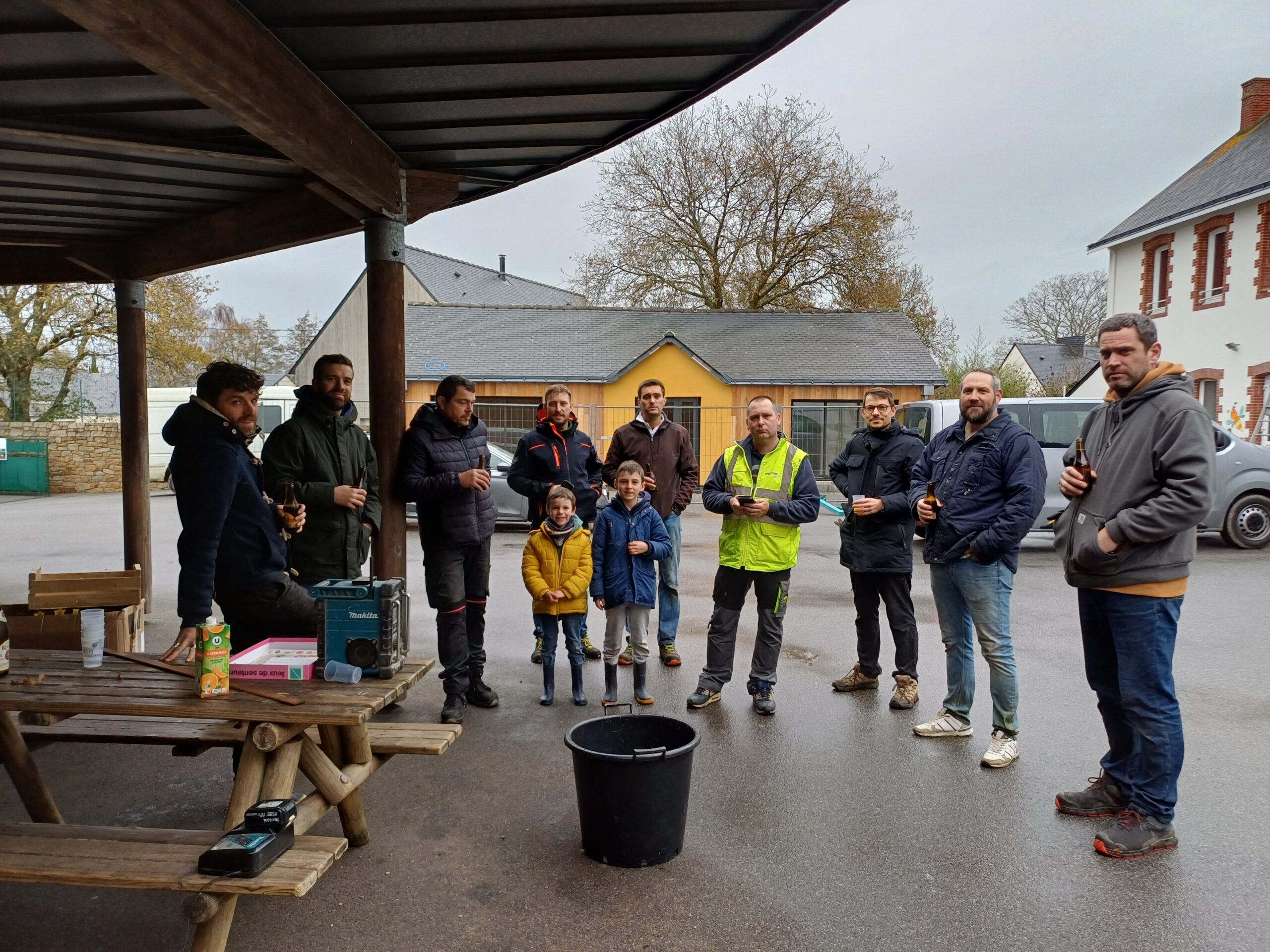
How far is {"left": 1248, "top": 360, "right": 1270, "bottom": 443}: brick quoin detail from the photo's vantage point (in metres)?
20.0

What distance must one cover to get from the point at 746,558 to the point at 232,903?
3.49 m

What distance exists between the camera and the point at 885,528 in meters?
5.59

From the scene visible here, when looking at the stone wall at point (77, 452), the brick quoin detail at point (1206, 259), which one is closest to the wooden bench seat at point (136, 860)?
the brick quoin detail at point (1206, 259)

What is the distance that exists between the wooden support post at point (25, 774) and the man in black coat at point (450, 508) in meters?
2.01

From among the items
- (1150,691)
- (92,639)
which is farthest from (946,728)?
(92,639)

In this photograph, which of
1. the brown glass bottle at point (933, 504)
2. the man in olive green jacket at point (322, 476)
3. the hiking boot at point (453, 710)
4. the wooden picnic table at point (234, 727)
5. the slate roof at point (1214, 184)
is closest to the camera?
the wooden picnic table at point (234, 727)

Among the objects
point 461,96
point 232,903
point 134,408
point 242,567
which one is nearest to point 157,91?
point 461,96

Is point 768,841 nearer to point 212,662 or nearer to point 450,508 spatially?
point 212,662

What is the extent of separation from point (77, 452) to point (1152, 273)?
30.2 m

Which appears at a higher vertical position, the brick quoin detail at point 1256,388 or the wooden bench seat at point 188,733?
the brick quoin detail at point 1256,388

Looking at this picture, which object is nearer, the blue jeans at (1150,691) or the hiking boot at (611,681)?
the blue jeans at (1150,691)

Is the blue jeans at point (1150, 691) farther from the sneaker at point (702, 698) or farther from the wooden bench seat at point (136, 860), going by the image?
the wooden bench seat at point (136, 860)

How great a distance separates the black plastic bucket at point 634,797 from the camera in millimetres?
3439

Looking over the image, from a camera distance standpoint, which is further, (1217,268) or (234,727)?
(1217,268)
